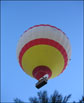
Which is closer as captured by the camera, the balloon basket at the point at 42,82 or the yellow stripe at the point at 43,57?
the balloon basket at the point at 42,82

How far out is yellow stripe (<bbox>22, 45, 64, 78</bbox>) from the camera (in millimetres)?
9211

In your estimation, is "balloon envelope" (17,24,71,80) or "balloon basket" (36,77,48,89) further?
"balloon envelope" (17,24,71,80)

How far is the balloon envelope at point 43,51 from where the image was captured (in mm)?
9234

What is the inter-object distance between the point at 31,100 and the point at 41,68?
13.0 feet

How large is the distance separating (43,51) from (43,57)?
0.81 ft

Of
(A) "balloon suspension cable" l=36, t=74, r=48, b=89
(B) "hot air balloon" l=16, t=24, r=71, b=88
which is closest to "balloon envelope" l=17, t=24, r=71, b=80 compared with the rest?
(B) "hot air balloon" l=16, t=24, r=71, b=88

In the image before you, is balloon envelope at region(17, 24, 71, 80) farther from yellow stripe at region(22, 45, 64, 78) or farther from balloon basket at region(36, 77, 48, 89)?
balloon basket at region(36, 77, 48, 89)

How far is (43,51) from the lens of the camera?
9203 millimetres

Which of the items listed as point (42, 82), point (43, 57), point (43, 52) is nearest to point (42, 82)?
point (42, 82)

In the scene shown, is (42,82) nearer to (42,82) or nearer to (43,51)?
(42,82)

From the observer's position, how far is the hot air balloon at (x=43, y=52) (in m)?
9.23

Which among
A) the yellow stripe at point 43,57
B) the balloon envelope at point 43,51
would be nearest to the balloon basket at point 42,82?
the balloon envelope at point 43,51

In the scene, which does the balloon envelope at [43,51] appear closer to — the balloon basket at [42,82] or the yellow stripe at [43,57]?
the yellow stripe at [43,57]

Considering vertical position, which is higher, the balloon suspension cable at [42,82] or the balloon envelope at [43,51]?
the balloon envelope at [43,51]
